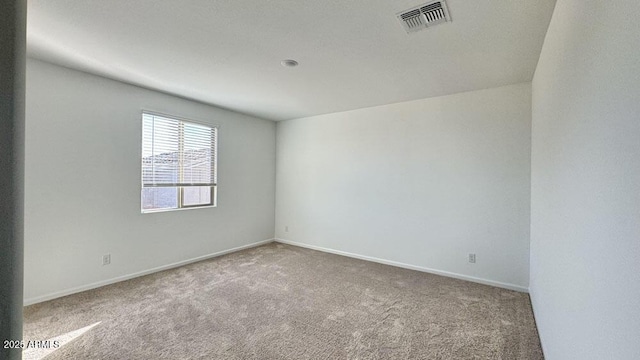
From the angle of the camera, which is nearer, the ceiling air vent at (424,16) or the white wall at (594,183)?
the white wall at (594,183)

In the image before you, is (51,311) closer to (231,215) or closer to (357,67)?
(231,215)

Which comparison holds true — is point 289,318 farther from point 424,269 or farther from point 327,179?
point 327,179

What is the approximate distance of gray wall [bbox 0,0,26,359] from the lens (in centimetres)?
95

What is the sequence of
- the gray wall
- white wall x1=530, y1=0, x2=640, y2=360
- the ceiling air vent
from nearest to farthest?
white wall x1=530, y1=0, x2=640, y2=360, the gray wall, the ceiling air vent

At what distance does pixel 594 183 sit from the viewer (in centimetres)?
106

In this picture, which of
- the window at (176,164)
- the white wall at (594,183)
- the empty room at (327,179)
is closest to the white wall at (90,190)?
the empty room at (327,179)

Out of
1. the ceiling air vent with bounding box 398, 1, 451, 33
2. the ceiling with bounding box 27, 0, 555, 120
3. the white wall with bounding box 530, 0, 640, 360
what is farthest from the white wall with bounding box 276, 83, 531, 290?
the ceiling air vent with bounding box 398, 1, 451, 33

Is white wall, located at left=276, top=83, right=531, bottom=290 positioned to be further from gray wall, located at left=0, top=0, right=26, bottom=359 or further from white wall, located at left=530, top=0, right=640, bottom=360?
gray wall, located at left=0, top=0, right=26, bottom=359

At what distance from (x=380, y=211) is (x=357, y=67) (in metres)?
2.32

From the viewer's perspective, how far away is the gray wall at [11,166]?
37.2 inches

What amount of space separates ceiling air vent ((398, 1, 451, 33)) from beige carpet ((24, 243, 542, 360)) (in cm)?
252

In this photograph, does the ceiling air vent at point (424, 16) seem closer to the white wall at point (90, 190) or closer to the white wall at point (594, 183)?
the white wall at point (594, 183)

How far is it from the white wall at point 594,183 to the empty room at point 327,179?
1 centimetres

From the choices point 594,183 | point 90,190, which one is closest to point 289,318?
point 594,183
